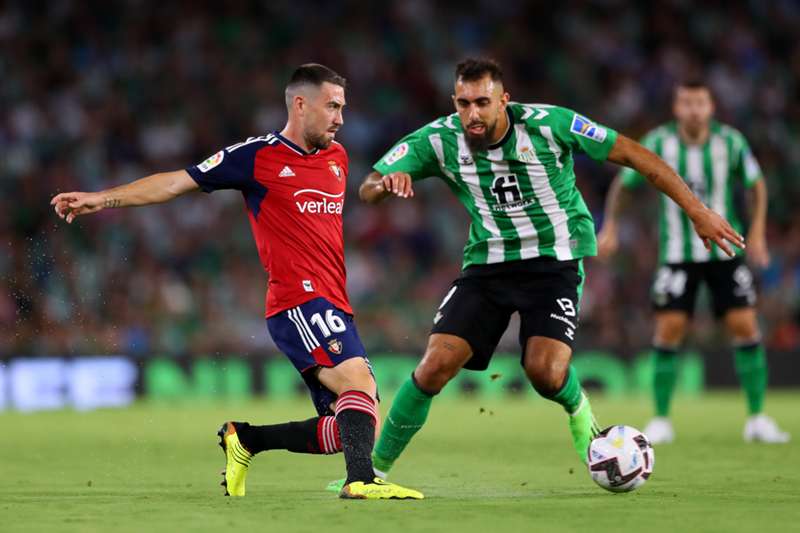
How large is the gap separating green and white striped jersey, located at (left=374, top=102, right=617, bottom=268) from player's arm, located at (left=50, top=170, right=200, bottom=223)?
1118mm

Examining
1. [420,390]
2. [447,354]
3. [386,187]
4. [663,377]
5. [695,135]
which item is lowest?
[420,390]

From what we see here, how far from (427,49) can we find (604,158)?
42.3 feet

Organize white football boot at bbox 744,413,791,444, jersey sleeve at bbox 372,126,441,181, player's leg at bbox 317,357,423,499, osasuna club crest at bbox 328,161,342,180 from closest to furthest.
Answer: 1. player's leg at bbox 317,357,423,499
2. osasuna club crest at bbox 328,161,342,180
3. jersey sleeve at bbox 372,126,441,181
4. white football boot at bbox 744,413,791,444

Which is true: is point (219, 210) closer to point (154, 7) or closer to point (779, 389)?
point (154, 7)

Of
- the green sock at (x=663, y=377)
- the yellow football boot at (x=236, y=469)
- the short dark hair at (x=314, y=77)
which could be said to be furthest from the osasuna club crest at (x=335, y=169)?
the green sock at (x=663, y=377)

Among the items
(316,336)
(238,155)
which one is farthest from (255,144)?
(316,336)

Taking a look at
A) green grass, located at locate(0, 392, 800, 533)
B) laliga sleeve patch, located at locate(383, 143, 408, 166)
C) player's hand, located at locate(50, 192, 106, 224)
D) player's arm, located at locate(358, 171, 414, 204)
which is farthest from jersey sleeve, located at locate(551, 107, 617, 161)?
player's hand, located at locate(50, 192, 106, 224)

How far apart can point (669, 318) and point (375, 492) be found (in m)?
4.57

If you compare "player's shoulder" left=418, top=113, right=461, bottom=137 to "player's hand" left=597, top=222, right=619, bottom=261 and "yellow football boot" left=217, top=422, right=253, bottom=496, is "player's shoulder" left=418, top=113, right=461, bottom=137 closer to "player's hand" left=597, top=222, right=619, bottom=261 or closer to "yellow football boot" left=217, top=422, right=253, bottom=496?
"yellow football boot" left=217, top=422, right=253, bottom=496

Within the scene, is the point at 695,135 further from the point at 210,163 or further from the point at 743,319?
the point at 210,163

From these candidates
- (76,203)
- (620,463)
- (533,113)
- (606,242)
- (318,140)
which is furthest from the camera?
(606,242)

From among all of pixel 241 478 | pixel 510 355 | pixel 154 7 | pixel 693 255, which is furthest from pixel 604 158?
pixel 154 7

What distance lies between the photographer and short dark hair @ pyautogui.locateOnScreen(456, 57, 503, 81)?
682 centimetres

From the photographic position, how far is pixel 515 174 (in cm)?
715
